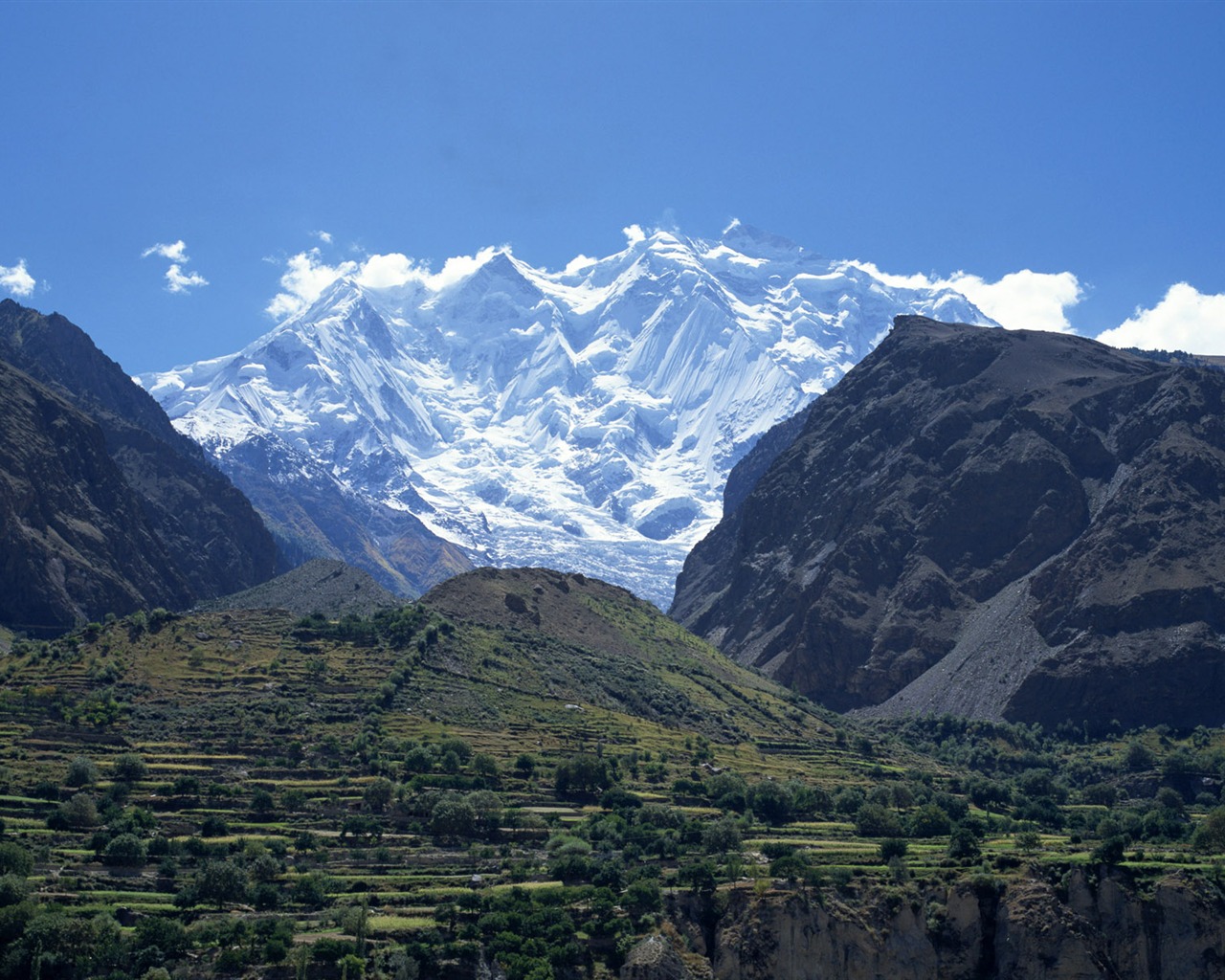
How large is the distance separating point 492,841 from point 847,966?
38.4 m

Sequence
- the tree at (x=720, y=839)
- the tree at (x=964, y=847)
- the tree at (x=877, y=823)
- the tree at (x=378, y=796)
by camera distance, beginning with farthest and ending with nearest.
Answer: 1. the tree at (x=877, y=823)
2. the tree at (x=378, y=796)
3. the tree at (x=720, y=839)
4. the tree at (x=964, y=847)

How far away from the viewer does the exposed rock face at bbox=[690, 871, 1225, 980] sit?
11200 cm

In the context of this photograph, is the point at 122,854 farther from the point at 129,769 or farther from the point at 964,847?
the point at 964,847

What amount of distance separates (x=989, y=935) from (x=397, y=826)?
54393 mm

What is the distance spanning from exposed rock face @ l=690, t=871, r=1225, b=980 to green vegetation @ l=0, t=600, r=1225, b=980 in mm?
2283

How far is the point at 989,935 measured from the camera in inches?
4567

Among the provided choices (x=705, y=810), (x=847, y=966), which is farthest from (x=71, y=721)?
(x=847, y=966)

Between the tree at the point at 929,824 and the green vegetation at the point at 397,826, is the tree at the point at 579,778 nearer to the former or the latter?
the green vegetation at the point at 397,826

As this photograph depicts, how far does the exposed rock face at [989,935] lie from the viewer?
4409 inches

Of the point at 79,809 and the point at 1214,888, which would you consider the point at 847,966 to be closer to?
the point at 1214,888

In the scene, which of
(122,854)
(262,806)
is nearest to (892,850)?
(262,806)

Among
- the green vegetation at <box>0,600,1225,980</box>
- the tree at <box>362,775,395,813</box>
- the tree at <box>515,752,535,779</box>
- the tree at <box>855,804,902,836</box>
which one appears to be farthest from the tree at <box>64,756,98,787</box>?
the tree at <box>855,804,902,836</box>

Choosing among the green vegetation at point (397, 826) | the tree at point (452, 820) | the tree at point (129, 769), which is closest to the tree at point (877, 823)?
the green vegetation at point (397, 826)

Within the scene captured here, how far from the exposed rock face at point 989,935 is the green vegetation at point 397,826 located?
2.28 m
